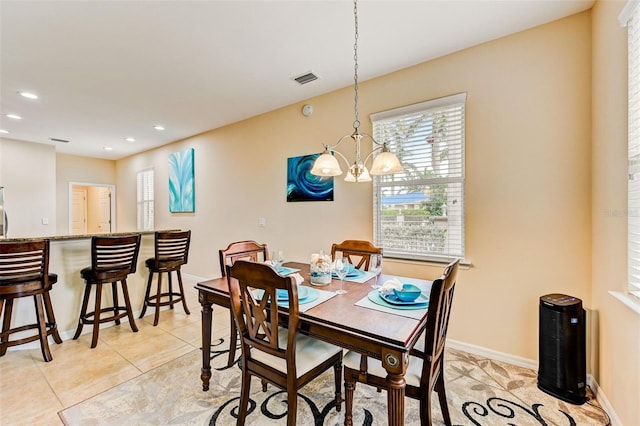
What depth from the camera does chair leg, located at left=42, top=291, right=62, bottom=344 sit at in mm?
2547

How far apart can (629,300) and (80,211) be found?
1061 centimetres

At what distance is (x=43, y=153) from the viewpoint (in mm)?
5633

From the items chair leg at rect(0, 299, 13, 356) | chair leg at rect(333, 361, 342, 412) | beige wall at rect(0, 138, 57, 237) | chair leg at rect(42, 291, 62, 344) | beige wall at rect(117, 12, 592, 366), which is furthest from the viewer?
beige wall at rect(0, 138, 57, 237)

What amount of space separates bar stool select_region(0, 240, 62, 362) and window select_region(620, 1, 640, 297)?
162 inches

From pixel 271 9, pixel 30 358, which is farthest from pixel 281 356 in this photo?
pixel 30 358

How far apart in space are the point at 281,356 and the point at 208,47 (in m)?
2.55

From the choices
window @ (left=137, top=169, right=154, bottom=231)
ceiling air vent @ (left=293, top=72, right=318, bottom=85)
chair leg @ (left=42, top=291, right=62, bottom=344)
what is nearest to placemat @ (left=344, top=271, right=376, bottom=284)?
ceiling air vent @ (left=293, top=72, right=318, bottom=85)

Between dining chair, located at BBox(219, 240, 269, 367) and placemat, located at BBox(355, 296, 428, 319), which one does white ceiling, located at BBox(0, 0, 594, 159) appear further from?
placemat, located at BBox(355, 296, 428, 319)

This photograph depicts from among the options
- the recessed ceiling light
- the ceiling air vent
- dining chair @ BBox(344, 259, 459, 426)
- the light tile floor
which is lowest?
the light tile floor

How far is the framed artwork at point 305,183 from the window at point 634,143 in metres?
2.43

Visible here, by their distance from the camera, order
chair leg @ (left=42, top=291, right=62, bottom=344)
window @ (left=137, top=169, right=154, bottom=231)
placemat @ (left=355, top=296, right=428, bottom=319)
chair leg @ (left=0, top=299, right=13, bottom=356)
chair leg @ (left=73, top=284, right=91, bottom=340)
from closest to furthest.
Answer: placemat @ (left=355, top=296, right=428, bottom=319) → chair leg @ (left=0, top=299, right=13, bottom=356) → chair leg @ (left=42, top=291, right=62, bottom=344) → chair leg @ (left=73, top=284, right=91, bottom=340) → window @ (left=137, top=169, right=154, bottom=231)

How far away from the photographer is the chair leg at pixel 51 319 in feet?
8.36

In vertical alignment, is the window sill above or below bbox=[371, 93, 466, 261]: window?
below

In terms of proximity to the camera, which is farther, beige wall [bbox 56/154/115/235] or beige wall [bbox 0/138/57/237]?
beige wall [bbox 56/154/115/235]
